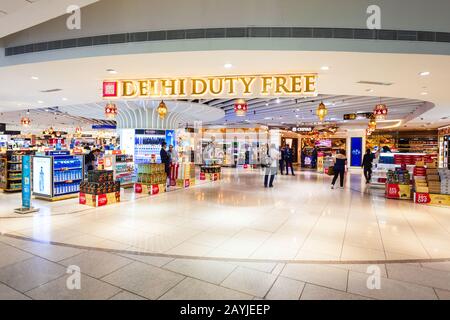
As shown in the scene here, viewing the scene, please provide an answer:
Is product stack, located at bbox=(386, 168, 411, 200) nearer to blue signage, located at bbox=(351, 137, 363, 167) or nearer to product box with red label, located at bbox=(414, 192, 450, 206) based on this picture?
product box with red label, located at bbox=(414, 192, 450, 206)

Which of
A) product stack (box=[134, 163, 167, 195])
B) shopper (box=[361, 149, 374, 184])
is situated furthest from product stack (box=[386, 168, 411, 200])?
product stack (box=[134, 163, 167, 195])

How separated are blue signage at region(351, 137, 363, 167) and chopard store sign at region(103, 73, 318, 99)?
48.5 feet

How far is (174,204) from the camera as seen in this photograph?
22.4 ft

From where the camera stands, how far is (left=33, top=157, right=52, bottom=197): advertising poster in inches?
271

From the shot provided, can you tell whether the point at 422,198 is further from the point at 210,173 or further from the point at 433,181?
the point at 210,173

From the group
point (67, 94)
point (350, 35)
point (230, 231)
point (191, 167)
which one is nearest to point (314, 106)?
point (191, 167)

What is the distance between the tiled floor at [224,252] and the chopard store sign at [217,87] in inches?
99.4

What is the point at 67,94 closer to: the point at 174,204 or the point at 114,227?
the point at 174,204

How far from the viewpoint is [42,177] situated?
7086 millimetres

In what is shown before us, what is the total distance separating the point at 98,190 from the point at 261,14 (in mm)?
5114

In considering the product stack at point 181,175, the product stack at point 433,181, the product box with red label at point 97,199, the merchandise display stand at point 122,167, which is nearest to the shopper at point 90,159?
the merchandise display stand at point 122,167

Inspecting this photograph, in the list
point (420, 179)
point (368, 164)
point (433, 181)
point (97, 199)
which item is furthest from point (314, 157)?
point (97, 199)

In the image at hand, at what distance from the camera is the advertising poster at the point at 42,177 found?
6891 mm
